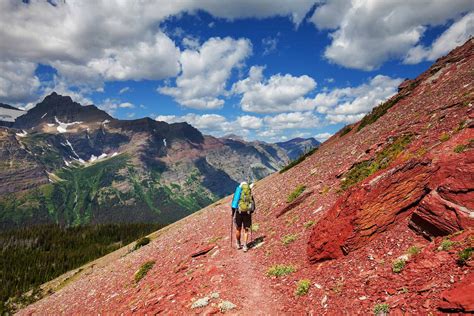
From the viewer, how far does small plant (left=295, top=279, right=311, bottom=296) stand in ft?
43.8

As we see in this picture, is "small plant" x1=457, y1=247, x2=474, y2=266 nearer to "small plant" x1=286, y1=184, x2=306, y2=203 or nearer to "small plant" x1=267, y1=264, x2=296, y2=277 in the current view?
"small plant" x1=267, y1=264, x2=296, y2=277

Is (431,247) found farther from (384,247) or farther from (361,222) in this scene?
(361,222)

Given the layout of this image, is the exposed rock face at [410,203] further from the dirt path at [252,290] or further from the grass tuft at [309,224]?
the grass tuft at [309,224]

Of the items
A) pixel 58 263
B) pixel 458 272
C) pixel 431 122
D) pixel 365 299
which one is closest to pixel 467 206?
pixel 458 272

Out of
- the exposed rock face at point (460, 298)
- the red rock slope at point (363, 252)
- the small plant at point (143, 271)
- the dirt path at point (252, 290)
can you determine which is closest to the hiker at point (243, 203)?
the red rock slope at point (363, 252)

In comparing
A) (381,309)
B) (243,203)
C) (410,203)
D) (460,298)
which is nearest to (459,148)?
(410,203)

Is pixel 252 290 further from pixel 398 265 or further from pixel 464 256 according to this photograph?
pixel 464 256

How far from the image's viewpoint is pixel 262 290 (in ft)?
49.2

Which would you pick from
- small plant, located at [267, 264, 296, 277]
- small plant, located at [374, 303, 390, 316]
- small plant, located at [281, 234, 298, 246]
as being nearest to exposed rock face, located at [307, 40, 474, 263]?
small plant, located at [267, 264, 296, 277]

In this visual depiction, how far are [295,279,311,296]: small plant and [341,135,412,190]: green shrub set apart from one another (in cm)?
1066

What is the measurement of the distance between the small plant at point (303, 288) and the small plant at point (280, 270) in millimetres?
2021

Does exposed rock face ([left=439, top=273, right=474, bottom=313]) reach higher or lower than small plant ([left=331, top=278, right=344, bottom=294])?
higher

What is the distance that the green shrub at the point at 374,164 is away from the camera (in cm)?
2219

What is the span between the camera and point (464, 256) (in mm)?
9773
